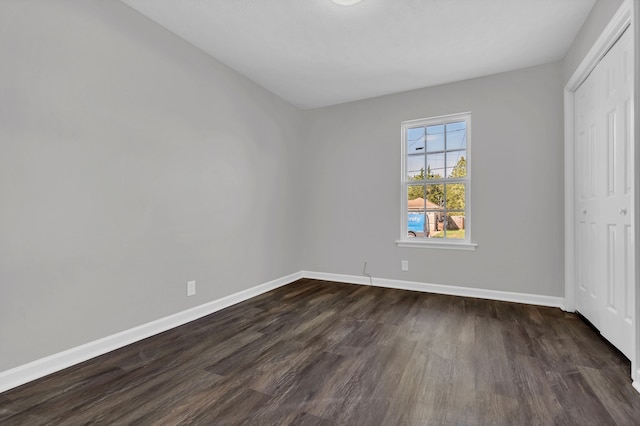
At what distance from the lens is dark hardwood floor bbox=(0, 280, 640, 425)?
4.78 ft

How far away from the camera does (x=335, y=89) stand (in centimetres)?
378

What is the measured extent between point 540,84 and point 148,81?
3.82 meters

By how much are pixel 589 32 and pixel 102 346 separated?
4.37m

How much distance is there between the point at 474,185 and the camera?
3.47 metres

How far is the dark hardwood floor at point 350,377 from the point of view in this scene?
1.46m

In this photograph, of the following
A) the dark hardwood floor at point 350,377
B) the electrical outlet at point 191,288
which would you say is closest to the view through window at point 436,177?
the dark hardwood floor at point 350,377

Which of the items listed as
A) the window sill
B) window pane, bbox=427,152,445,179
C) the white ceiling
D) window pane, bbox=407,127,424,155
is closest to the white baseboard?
the window sill

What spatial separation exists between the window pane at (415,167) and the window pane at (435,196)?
7.5 inches

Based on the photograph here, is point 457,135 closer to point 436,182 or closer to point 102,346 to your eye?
point 436,182

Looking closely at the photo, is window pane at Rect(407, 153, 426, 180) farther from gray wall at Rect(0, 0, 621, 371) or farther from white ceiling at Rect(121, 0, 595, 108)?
white ceiling at Rect(121, 0, 595, 108)

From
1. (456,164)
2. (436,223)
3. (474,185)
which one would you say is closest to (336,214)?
(436,223)

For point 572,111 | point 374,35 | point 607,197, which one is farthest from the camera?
point 572,111

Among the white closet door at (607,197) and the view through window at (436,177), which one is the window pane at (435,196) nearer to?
the view through window at (436,177)

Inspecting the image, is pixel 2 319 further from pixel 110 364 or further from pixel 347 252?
pixel 347 252
